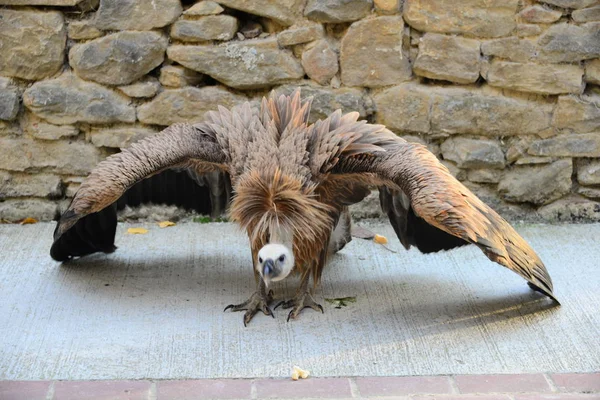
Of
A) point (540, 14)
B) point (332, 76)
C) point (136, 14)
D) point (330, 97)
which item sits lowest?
point (330, 97)

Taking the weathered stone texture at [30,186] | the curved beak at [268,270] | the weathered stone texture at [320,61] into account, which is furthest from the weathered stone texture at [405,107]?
the weathered stone texture at [30,186]

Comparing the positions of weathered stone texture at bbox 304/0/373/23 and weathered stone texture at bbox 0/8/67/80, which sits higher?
weathered stone texture at bbox 304/0/373/23

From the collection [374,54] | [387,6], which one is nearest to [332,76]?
[374,54]

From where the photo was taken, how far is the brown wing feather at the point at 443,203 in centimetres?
399

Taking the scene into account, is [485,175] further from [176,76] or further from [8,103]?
[8,103]

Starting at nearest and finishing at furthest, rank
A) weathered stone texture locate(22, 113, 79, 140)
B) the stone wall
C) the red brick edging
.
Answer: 1. the red brick edging
2. the stone wall
3. weathered stone texture locate(22, 113, 79, 140)

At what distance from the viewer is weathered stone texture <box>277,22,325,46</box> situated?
5395 mm

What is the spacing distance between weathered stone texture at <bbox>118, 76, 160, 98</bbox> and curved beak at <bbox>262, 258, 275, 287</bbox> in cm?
182

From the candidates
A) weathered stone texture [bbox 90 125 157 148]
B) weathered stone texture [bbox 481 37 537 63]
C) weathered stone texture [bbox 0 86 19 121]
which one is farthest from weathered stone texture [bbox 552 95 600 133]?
weathered stone texture [bbox 0 86 19 121]

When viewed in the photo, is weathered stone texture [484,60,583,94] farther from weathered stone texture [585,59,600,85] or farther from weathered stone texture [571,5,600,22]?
weathered stone texture [571,5,600,22]

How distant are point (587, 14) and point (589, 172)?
1.00 meters

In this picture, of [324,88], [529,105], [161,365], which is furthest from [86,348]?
[529,105]

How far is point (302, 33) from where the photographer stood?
17.7 feet

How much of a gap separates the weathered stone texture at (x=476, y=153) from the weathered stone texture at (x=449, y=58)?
0.40 metres
